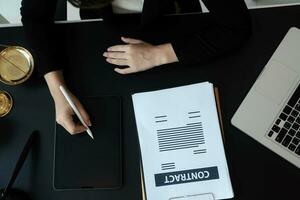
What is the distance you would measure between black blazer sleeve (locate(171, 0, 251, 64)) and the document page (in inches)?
3.2

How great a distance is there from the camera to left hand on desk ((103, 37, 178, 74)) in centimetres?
90

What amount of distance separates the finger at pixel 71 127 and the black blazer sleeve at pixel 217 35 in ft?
0.99

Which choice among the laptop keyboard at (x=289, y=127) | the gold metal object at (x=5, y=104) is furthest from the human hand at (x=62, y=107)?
the laptop keyboard at (x=289, y=127)

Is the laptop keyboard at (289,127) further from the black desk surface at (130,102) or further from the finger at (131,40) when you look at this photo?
the finger at (131,40)

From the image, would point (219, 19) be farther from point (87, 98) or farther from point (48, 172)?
point (48, 172)

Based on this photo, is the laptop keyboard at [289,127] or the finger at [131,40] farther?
the finger at [131,40]

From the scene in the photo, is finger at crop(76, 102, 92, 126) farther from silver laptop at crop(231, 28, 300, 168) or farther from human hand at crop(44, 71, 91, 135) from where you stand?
silver laptop at crop(231, 28, 300, 168)

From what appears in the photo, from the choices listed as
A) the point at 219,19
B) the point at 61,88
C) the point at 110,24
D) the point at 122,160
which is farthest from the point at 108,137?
the point at 219,19

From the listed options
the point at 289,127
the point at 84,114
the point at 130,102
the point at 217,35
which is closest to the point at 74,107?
the point at 84,114

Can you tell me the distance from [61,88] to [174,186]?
36 cm

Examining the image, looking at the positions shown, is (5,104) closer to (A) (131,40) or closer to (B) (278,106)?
(A) (131,40)

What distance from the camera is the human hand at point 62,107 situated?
865mm

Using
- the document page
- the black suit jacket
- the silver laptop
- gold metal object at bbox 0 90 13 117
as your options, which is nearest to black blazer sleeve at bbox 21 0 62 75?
the black suit jacket

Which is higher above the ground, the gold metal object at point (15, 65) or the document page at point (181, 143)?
the gold metal object at point (15, 65)
